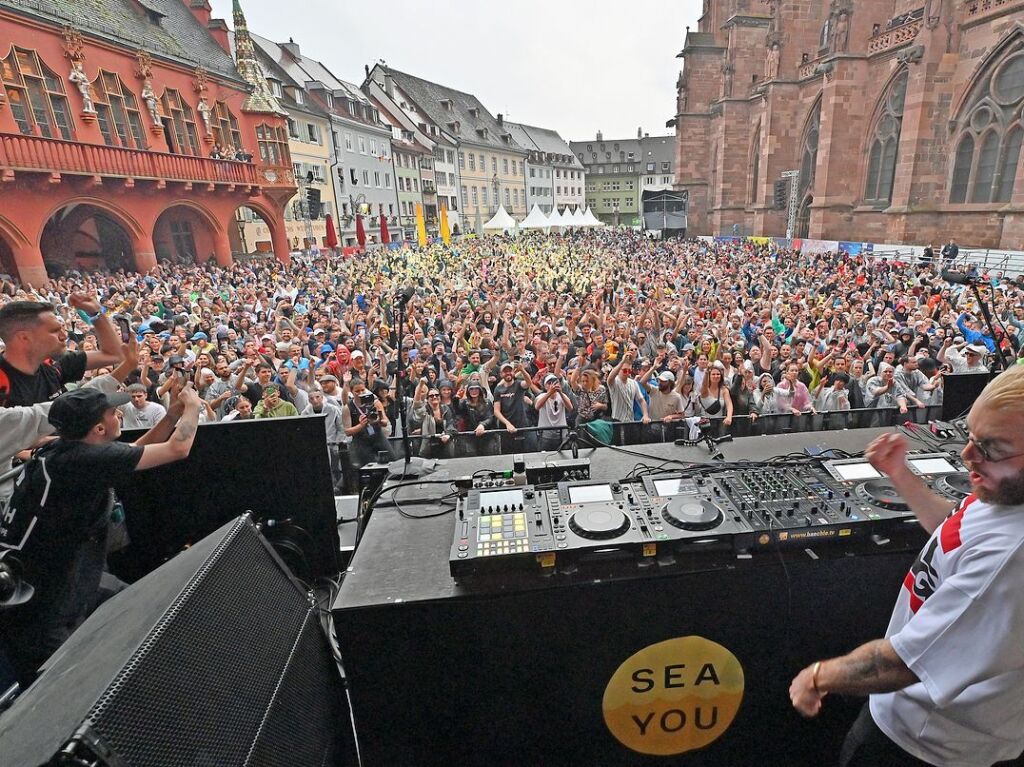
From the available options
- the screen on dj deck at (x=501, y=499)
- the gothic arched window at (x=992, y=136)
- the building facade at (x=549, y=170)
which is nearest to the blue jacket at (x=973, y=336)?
the screen on dj deck at (x=501, y=499)

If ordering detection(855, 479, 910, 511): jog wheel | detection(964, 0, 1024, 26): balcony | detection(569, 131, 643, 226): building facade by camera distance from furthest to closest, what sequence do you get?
1. detection(569, 131, 643, 226): building facade
2. detection(964, 0, 1024, 26): balcony
3. detection(855, 479, 910, 511): jog wheel

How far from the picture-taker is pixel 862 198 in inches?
1082

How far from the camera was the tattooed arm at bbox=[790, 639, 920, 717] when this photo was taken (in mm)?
1709

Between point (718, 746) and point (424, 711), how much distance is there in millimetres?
1494

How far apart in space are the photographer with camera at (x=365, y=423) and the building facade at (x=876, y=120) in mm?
24601

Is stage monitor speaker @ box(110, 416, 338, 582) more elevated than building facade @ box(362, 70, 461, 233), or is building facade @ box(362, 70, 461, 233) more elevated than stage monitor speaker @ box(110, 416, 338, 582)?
building facade @ box(362, 70, 461, 233)

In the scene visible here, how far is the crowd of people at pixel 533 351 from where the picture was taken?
6.56 metres

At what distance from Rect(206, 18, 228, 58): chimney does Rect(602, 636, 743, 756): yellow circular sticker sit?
121ft

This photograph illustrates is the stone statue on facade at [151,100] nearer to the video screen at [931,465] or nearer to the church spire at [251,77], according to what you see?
the church spire at [251,77]

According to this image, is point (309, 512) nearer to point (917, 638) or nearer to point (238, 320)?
point (917, 638)

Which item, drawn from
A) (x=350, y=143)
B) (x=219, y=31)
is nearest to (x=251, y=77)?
(x=219, y=31)

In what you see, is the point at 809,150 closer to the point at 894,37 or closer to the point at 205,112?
the point at 894,37

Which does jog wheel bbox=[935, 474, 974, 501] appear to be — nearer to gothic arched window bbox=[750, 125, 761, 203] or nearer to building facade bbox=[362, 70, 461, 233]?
gothic arched window bbox=[750, 125, 761, 203]

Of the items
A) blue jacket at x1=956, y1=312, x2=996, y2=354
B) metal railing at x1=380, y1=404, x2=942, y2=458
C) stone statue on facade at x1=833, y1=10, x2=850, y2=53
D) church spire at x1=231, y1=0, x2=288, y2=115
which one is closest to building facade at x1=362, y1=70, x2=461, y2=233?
church spire at x1=231, y1=0, x2=288, y2=115
